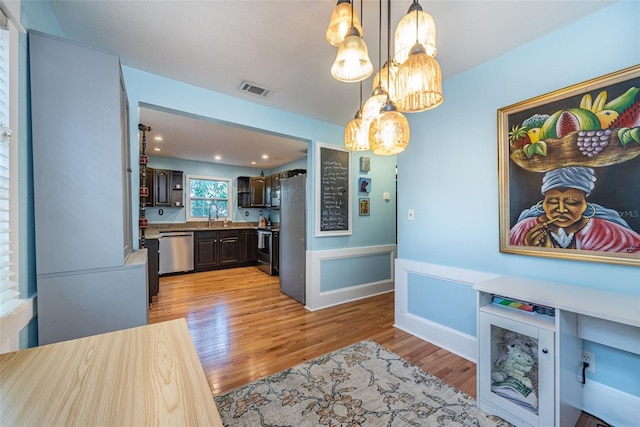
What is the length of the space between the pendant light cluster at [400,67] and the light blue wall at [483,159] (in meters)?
1.29

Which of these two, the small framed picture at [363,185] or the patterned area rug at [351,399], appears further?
the small framed picture at [363,185]

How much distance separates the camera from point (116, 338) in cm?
94

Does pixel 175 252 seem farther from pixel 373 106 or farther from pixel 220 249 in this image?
pixel 373 106

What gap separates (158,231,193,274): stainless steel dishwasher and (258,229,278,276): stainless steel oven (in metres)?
1.42

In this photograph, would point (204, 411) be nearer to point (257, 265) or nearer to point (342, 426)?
point (342, 426)

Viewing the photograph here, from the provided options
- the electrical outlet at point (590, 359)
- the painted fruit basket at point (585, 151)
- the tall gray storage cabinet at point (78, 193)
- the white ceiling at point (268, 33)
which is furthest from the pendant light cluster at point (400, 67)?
the electrical outlet at point (590, 359)

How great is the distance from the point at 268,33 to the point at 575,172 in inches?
87.6

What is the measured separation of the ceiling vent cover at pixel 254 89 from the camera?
239 centimetres

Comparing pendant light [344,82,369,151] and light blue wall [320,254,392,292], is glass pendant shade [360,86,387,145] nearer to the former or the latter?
pendant light [344,82,369,151]

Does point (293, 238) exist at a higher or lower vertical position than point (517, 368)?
higher

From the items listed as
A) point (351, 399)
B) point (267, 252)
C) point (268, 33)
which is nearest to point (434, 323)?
point (351, 399)

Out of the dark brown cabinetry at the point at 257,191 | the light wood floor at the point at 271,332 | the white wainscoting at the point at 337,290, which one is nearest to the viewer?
the light wood floor at the point at 271,332

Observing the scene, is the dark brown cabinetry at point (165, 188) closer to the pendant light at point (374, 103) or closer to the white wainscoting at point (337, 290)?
the white wainscoting at point (337, 290)

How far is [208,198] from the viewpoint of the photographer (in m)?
6.10
